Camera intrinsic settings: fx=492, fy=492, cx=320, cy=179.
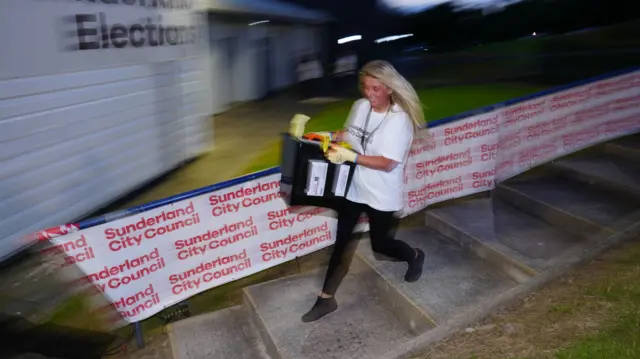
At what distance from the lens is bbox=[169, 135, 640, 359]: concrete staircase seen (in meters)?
3.27

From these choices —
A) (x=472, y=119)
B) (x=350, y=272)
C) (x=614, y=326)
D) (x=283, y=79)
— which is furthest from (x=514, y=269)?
(x=283, y=79)

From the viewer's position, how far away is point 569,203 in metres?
4.64

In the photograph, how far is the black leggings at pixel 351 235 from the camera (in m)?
3.31

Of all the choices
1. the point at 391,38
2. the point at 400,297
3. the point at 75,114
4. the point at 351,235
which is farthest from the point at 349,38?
the point at 400,297

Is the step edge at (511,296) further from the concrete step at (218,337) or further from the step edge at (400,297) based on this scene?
the concrete step at (218,337)

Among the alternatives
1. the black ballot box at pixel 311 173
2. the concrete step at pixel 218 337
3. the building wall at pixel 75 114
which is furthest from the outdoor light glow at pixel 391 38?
the concrete step at pixel 218 337

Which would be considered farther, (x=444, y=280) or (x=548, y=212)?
(x=548, y=212)

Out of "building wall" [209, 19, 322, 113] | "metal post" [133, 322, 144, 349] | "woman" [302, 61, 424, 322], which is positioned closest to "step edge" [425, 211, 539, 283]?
"woman" [302, 61, 424, 322]

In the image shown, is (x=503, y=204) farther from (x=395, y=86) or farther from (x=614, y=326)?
(x=395, y=86)

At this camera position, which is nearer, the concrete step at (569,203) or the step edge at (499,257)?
the step edge at (499,257)

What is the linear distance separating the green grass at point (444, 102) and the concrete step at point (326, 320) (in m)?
4.86

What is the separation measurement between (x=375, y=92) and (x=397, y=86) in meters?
0.14

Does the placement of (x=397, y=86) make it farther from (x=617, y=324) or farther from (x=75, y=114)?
(x=75, y=114)

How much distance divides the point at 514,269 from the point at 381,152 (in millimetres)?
1516
